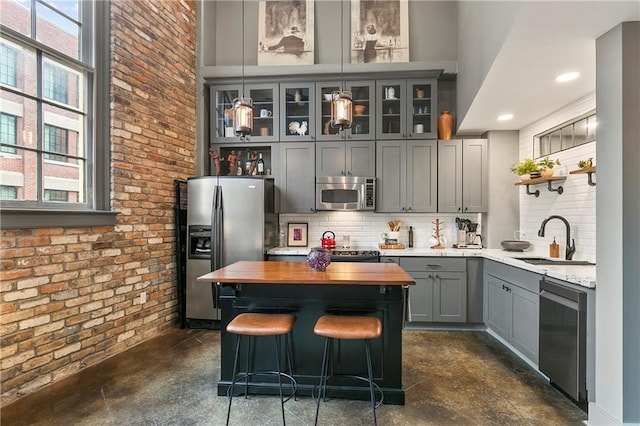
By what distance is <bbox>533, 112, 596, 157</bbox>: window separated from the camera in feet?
9.82

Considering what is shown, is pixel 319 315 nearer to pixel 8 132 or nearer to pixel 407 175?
pixel 407 175

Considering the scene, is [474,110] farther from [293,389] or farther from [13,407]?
[13,407]

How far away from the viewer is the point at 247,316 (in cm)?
225

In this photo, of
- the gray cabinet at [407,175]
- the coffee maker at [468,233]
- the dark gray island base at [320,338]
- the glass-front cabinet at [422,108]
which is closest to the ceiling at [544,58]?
the glass-front cabinet at [422,108]

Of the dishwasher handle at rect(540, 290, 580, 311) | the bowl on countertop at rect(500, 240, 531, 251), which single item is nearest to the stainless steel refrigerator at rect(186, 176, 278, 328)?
the dishwasher handle at rect(540, 290, 580, 311)

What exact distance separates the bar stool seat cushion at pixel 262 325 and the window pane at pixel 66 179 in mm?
1939

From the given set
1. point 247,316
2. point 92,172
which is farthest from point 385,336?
point 92,172

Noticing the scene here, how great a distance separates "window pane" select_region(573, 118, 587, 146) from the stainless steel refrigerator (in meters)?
3.26

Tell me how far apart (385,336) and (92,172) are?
116 inches

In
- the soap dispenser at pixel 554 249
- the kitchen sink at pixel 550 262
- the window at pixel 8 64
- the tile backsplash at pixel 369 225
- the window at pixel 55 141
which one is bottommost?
the kitchen sink at pixel 550 262

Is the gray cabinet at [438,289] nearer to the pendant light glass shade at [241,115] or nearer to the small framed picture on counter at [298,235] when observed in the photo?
the small framed picture on counter at [298,235]

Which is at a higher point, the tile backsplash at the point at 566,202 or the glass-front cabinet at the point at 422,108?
the glass-front cabinet at the point at 422,108

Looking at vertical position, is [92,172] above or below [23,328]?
above

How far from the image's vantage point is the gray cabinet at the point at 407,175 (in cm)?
420
